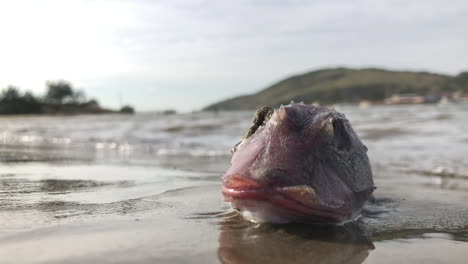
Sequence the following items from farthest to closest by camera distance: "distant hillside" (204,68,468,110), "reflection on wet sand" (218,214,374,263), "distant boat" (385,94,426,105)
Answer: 1. "distant hillside" (204,68,468,110)
2. "distant boat" (385,94,426,105)
3. "reflection on wet sand" (218,214,374,263)

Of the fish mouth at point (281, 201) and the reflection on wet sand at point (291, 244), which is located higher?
the fish mouth at point (281, 201)

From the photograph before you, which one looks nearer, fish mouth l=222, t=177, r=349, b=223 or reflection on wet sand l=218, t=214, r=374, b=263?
reflection on wet sand l=218, t=214, r=374, b=263

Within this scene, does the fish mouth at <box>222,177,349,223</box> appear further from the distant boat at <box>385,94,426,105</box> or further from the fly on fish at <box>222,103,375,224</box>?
the distant boat at <box>385,94,426,105</box>

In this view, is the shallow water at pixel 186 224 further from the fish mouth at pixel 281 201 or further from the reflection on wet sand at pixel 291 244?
the fish mouth at pixel 281 201

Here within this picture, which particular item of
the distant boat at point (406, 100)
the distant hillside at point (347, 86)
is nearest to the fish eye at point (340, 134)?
the distant boat at point (406, 100)

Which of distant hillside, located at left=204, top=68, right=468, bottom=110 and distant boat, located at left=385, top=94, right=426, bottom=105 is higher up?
distant hillside, located at left=204, top=68, right=468, bottom=110

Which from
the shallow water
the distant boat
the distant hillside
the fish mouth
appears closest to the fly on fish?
the fish mouth

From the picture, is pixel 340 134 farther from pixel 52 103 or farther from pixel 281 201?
pixel 52 103
